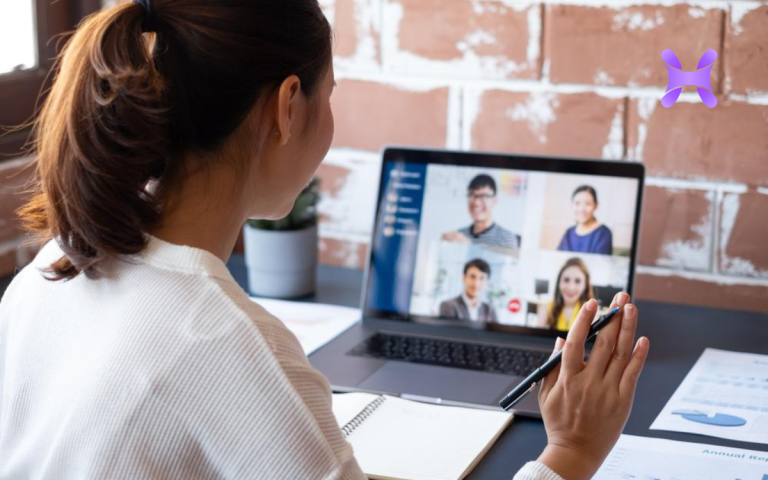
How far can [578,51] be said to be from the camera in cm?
150

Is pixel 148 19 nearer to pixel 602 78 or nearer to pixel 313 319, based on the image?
pixel 313 319

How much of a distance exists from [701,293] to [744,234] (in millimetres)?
112

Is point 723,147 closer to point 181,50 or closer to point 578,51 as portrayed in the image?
point 578,51

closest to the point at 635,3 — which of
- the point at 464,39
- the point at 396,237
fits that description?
the point at 464,39

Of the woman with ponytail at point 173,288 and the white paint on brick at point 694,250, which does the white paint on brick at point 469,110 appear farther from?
the woman with ponytail at point 173,288

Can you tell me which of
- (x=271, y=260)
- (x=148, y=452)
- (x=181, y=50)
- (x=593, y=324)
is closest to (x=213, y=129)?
(x=181, y=50)

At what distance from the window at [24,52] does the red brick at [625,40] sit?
765 mm

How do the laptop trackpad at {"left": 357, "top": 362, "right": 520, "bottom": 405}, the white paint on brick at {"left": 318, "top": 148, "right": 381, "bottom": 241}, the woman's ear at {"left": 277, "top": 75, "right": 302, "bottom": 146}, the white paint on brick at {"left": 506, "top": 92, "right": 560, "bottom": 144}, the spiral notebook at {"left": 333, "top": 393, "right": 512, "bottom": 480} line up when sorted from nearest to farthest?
the woman's ear at {"left": 277, "top": 75, "right": 302, "bottom": 146} < the spiral notebook at {"left": 333, "top": 393, "right": 512, "bottom": 480} < the laptop trackpad at {"left": 357, "top": 362, "right": 520, "bottom": 405} < the white paint on brick at {"left": 506, "top": 92, "right": 560, "bottom": 144} < the white paint on brick at {"left": 318, "top": 148, "right": 381, "bottom": 241}

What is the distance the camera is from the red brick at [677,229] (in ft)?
4.89

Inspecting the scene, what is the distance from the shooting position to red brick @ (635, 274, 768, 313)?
149cm

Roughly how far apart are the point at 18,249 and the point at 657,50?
1018 millimetres

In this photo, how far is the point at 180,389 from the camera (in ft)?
2.42

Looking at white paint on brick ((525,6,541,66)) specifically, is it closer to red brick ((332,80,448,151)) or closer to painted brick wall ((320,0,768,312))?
painted brick wall ((320,0,768,312))

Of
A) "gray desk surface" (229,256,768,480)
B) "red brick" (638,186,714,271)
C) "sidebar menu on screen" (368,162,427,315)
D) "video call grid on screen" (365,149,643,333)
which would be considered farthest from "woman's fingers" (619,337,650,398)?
"red brick" (638,186,714,271)
